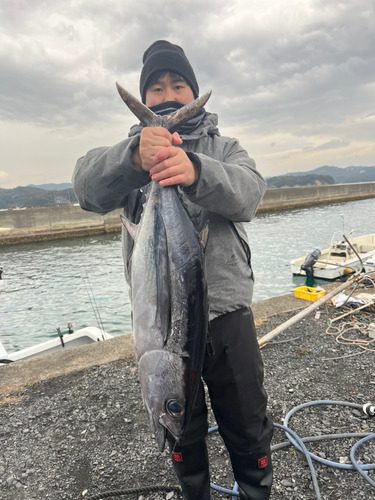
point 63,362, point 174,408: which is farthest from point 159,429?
point 63,362

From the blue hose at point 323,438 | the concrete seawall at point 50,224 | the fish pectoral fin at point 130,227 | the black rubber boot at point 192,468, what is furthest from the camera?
the concrete seawall at point 50,224

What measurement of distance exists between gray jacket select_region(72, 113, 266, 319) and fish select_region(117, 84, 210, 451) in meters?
0.14

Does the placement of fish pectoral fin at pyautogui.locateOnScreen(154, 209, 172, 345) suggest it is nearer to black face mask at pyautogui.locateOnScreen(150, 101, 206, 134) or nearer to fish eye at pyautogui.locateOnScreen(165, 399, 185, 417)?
fish eye at pyautogui.locateOnScreen(165, 399, 185, 417)

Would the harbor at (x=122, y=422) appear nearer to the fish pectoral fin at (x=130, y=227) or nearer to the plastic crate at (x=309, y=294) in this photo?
the plastic crate at (x=309, y=294)

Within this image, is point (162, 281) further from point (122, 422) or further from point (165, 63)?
point (122, 422)

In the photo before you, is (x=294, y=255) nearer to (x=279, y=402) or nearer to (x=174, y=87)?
(x=279, y=402)

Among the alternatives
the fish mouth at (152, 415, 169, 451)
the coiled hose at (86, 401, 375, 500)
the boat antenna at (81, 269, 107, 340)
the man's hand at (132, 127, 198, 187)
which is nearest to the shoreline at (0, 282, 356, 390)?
the coiled hose at (86, 401, 375, 500)

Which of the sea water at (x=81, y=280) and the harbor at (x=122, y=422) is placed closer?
the harbor at (x=122, y=422)

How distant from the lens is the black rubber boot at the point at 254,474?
197cm

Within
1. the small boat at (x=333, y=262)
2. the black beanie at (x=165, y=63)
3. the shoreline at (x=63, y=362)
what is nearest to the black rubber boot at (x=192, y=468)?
the black beanie at (x=165, y=63)

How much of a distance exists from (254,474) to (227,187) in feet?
5.76

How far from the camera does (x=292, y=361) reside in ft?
14.6

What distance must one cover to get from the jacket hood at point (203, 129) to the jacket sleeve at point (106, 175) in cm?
38

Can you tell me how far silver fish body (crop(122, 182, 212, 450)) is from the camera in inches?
60.1
